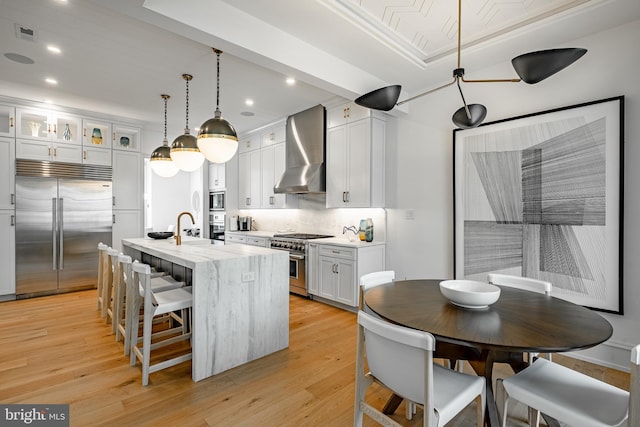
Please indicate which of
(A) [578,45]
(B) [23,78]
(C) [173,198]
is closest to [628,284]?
(A) [578,45]

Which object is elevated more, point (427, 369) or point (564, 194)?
point (564, 194)

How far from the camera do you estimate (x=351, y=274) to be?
12.7 feet

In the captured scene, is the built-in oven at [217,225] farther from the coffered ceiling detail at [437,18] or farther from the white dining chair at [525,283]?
the white dining chair at [525,283]

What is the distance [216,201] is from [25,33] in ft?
14.3

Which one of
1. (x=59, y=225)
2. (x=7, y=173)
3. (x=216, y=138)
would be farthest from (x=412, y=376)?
(x=7, y=173)

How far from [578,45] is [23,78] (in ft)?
19.5

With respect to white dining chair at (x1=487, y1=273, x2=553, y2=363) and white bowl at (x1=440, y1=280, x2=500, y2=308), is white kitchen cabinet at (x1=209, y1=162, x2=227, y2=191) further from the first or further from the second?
white bowl at (x1=440, y1=280, x2=500, y2=308)

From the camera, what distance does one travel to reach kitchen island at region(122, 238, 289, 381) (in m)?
2.36

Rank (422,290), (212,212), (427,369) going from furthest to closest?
(212,212)
(422,290)
(427,369)

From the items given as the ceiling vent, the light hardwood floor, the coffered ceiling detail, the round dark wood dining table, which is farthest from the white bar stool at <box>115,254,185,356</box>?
the coffered ceiling detail

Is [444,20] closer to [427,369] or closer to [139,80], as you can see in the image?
[427,369]

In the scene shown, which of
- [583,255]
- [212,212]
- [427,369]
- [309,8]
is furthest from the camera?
[212,212]

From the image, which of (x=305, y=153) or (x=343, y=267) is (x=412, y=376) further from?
(x=305, y=153)

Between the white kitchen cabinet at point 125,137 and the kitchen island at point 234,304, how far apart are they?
11.4ft
